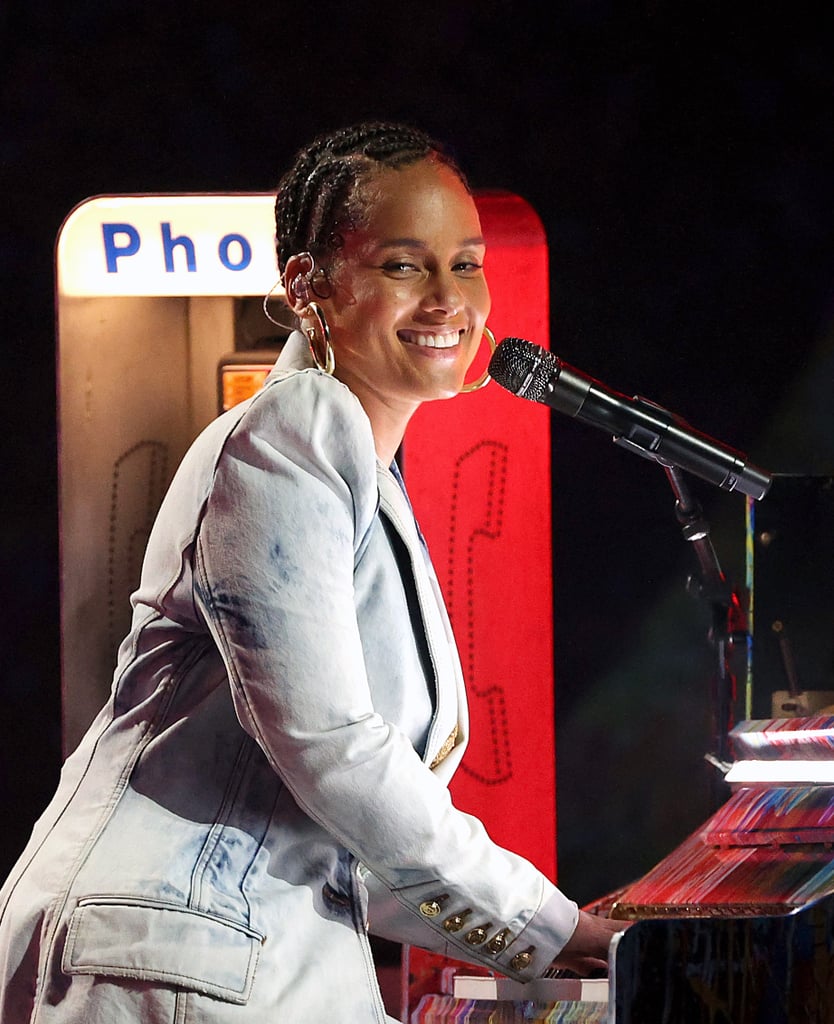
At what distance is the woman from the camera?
1235 mm

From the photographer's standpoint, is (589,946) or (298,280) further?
(298,280)

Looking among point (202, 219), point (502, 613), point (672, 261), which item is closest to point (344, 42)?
point (202, 219)

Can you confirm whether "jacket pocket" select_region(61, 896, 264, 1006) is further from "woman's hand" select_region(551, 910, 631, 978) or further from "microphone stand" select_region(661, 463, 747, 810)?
"microphone stand" select_region(661, 463, 747, 810)

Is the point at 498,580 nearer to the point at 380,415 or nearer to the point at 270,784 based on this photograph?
the point at 380,415

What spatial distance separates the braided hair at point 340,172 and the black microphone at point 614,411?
311 millimetres

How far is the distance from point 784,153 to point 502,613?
141 cm

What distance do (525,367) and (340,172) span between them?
402mm

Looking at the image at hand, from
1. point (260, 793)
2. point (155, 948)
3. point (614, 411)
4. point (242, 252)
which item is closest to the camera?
point (155, 948)

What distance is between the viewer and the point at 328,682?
1.24m

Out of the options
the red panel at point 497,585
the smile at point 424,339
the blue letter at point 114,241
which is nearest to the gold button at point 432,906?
the smile at point 424,339

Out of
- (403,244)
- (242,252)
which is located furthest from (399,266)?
(242,252)

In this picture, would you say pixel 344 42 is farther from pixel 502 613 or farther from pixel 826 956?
pixel 826 956

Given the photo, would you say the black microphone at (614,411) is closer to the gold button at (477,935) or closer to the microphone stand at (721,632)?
the microphone stand at (721,632)

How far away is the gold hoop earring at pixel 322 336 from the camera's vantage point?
1566 millimetres
